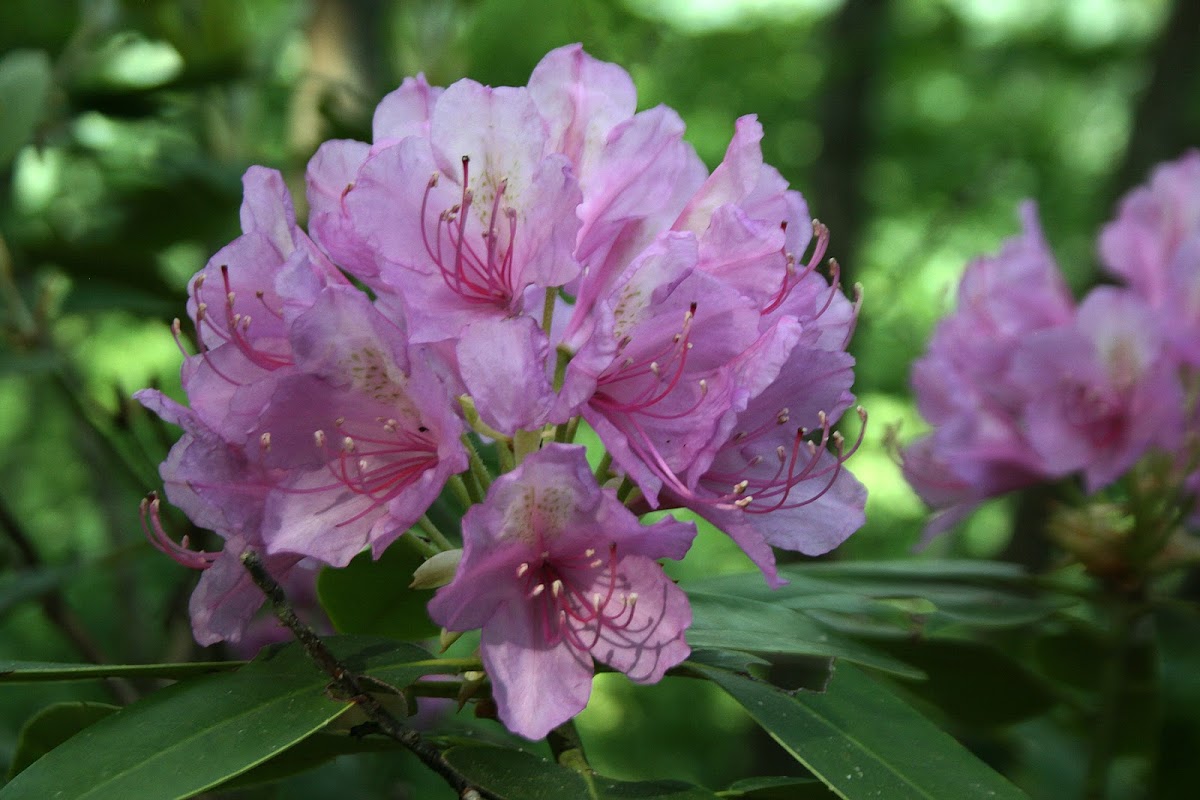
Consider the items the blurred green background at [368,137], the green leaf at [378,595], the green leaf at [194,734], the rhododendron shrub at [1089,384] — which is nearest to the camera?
the green leaf at [194,734]

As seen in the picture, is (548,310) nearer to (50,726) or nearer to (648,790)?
(648,790)

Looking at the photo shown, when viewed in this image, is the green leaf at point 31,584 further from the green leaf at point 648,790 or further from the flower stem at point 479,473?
the green leaf at point 648,790

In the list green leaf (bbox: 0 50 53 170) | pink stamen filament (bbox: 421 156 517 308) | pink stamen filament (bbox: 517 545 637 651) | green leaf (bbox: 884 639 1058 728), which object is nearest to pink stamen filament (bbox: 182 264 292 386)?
pink stamen filament (bbox: 421 156 517 308)

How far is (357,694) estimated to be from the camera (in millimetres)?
969

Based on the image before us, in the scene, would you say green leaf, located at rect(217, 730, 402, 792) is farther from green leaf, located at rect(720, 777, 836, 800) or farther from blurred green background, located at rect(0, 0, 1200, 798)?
blurred green background, located at rect(0, 0, 1200, 798)

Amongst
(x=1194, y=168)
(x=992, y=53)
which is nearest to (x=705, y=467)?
(x=1194, y=168)

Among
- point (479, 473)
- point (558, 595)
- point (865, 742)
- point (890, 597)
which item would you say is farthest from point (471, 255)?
point (890, 597)

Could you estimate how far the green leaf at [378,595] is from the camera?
4.00 feet

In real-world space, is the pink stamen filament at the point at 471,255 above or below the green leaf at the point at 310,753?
above

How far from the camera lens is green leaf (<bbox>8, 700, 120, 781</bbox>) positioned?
44.7 inches

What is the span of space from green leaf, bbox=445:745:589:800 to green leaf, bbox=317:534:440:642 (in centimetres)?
23

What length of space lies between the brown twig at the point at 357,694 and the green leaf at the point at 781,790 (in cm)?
26

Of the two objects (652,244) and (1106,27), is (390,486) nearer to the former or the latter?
(652,244)

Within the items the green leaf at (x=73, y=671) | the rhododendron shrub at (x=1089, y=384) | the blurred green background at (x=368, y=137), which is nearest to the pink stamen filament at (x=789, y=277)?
the green leaf at (x=73, y=671)
